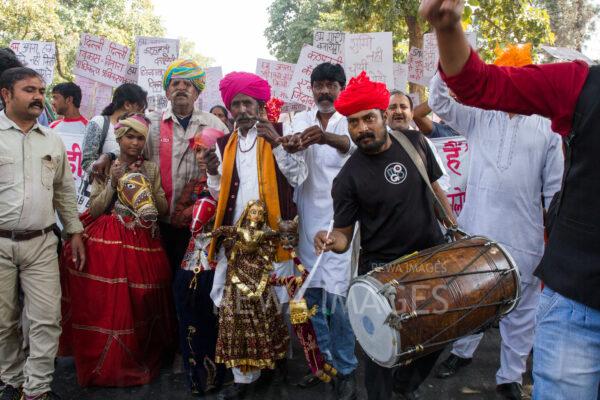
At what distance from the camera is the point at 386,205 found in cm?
287

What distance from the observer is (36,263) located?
3447 millimetres

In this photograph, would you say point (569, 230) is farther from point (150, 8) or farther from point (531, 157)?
point (150, 8)

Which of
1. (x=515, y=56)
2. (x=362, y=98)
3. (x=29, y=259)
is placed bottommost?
(x=29, y=259)

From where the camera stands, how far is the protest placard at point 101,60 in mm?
7027

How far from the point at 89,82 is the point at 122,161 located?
4.26 meters

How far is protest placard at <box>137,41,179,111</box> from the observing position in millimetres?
7023

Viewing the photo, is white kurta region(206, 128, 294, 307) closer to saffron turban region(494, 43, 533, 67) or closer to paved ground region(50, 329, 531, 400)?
paved ground region(50, 329, 531, 400)

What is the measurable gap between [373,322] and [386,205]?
753mm

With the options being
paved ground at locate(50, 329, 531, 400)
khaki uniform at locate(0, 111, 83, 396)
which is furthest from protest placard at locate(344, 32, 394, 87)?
khaki uniform at locate(0, 111, 83, 396)

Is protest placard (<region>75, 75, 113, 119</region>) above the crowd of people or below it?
above

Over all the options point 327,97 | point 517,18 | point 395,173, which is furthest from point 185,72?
point 517,18

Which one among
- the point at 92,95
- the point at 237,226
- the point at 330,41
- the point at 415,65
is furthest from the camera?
the point at 415,65

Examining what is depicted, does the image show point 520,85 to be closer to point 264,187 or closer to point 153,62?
point 264,187

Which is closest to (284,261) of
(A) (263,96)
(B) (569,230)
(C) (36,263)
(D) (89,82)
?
(A) (263,96)
